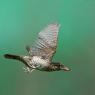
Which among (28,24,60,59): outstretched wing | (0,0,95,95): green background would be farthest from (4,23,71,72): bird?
(0,0,95,95): green background

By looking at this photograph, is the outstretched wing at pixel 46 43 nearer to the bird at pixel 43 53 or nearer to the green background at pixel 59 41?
the bird at pixel 43 53

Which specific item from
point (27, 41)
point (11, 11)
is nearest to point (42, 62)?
point (27, 41)

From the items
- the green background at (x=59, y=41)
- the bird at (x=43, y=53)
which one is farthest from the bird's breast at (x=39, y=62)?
the green background at (x=59, y=41)

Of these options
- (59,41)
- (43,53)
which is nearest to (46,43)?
(43,53)

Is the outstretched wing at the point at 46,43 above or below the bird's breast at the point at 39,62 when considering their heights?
above

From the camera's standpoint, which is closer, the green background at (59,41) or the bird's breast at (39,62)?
the bird's breast at (39,62)

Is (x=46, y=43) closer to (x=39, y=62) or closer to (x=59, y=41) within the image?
(x=39, y=62)

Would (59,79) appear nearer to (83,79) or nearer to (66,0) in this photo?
(83,79)
